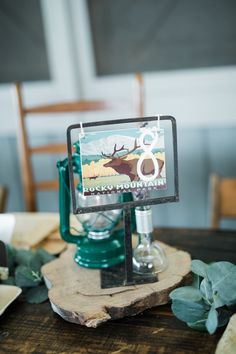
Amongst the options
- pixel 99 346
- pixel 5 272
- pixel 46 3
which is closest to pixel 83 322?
pixel 99 346

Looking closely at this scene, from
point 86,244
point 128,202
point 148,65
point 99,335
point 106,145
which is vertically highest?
point 148,65

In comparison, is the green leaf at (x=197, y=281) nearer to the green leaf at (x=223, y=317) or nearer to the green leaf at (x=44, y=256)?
the green leaf at (x=223, y=317)

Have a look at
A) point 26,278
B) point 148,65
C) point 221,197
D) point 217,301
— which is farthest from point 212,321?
point 148,65

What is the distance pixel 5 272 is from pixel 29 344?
0.25 m

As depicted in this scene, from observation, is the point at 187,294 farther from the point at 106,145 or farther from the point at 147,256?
the point at 106,145

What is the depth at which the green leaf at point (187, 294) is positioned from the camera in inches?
35.0

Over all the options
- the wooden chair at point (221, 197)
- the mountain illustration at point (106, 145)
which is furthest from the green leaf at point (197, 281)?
the wooden chair at point (221, 197)

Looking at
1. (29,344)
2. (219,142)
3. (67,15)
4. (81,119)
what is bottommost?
(29,344)

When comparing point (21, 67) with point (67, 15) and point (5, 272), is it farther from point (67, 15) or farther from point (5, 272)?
point (5, 272)

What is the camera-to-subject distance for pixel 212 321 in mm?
833

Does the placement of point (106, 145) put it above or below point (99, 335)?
above

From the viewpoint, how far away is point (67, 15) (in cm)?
207

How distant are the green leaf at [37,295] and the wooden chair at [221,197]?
689mm

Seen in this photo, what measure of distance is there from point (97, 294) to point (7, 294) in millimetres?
216
